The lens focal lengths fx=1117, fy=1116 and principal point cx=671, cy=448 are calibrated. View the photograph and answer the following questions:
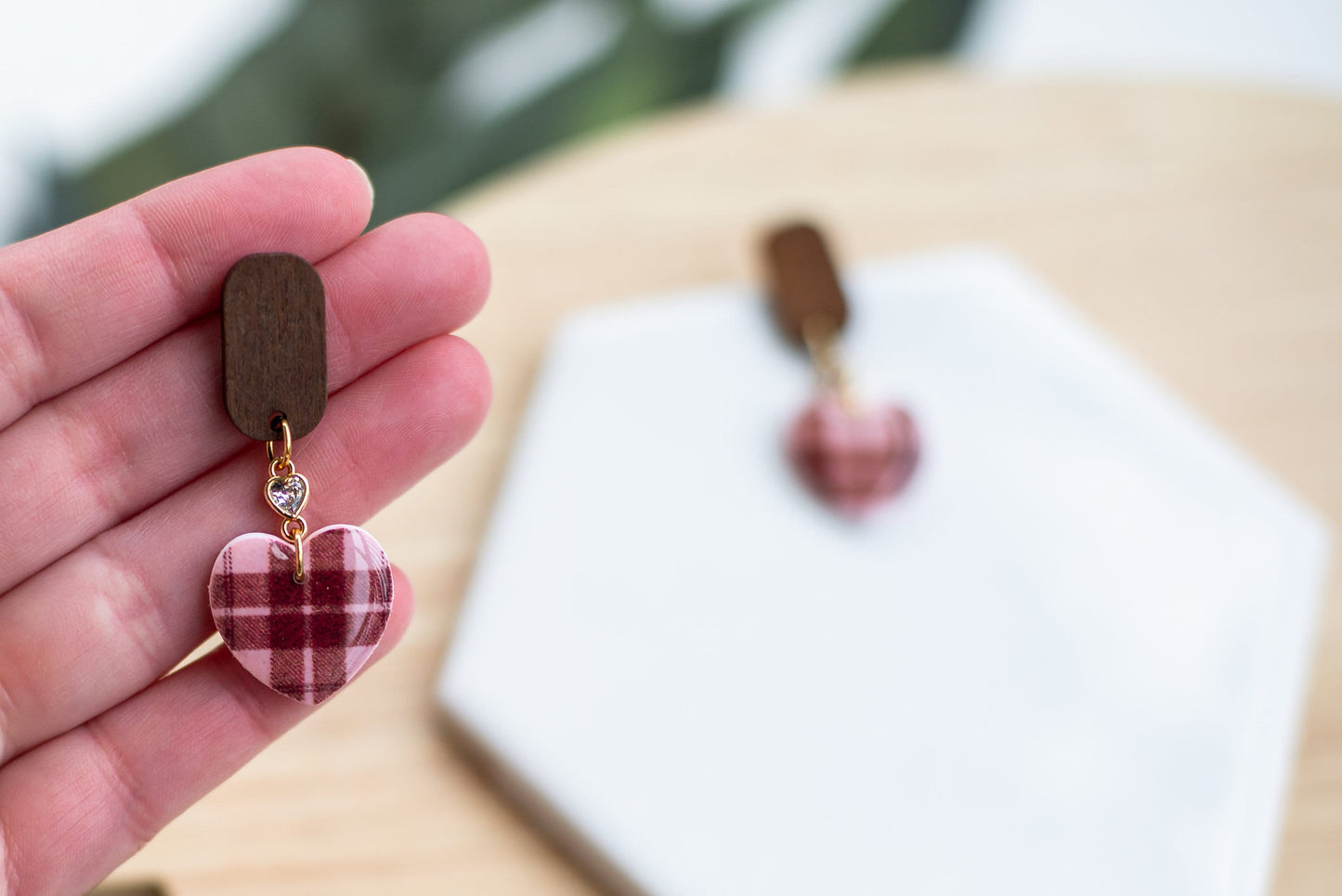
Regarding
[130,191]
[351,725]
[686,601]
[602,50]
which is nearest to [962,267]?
[686,601]

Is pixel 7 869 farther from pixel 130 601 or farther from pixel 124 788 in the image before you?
pixel 130 601

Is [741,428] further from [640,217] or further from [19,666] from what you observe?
[19,666]

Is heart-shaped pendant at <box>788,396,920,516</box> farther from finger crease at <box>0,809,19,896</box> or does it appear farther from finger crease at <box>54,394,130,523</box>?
finger crease at <box>0,809,19,896</box>

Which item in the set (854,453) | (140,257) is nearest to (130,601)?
(140,257)

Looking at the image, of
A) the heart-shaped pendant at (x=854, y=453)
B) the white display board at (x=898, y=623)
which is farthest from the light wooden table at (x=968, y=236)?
the heart-shaped pendant at (x=854, y=453)

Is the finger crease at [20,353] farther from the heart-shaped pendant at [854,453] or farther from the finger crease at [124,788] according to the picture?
the heart-shaped pendant at [854,453]
